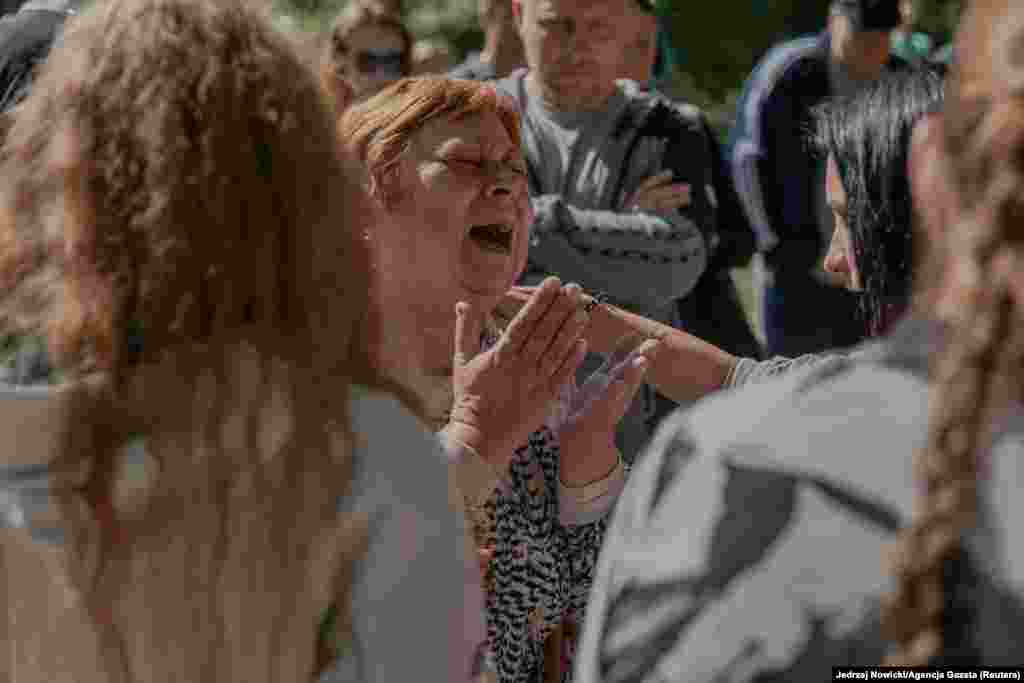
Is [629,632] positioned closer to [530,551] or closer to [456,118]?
[530,551]

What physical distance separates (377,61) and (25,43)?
360cm

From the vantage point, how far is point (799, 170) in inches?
Answer: 274

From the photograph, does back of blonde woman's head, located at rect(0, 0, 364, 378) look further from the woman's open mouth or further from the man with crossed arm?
the man with crossed arm

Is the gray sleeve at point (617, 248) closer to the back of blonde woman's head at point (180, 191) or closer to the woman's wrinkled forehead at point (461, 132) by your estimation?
the woman's wrinkled forehead at point (461, 132)

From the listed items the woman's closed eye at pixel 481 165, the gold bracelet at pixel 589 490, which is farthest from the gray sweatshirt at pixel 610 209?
the gold bracelet at pixel 589 490

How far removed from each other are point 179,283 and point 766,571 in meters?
0.67

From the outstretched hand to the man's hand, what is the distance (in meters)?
2.02

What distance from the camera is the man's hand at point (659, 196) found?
5098 millimetres

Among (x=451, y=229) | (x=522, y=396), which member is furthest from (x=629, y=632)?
Result: (x=451, y=229)

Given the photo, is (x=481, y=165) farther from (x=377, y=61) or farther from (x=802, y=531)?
(x=377, y=61)

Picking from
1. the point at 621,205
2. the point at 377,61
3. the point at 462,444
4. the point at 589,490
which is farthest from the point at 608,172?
the point at 377,61

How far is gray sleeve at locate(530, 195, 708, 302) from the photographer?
493cm

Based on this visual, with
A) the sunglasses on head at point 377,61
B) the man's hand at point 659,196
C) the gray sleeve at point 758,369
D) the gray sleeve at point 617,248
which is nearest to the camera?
the gray sleeve at point 758,369

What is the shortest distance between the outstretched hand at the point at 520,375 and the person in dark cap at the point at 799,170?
3950 millimetres
